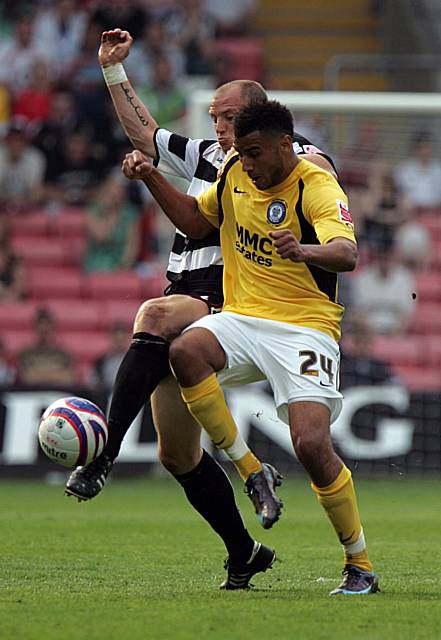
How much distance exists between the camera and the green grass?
5.23 m

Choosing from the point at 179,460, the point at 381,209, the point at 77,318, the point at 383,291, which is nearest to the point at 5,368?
the point at 77,318

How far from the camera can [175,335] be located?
6.53m

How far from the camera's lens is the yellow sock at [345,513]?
6227 mm

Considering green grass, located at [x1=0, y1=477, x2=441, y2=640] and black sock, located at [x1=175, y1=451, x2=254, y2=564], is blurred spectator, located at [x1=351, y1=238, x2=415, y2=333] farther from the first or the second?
black sock, located at [x1=175, y1=451, x2=254, y2=564]

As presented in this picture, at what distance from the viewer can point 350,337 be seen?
15125 mm

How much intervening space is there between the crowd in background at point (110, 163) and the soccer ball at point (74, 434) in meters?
7.95

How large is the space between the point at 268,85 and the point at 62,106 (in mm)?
2900

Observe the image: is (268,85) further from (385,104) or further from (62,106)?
(385,104)

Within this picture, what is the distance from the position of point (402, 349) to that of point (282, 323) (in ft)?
33.5

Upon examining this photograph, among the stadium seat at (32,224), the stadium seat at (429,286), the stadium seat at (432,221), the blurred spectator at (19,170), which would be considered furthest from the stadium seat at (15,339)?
the stadium seat at (432,221)

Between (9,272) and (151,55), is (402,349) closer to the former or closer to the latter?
(9,272)

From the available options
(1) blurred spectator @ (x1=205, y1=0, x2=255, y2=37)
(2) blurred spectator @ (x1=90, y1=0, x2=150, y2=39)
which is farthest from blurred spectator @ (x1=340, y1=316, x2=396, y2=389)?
(1) blurred spectator @ (x1=205, y1=0, x2=255, y2=37)

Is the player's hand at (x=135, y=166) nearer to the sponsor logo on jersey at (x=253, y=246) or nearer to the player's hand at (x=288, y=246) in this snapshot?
the sponsor logo on jersey at (x=253, y=246)

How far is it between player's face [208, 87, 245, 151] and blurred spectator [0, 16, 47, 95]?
11905 mm
